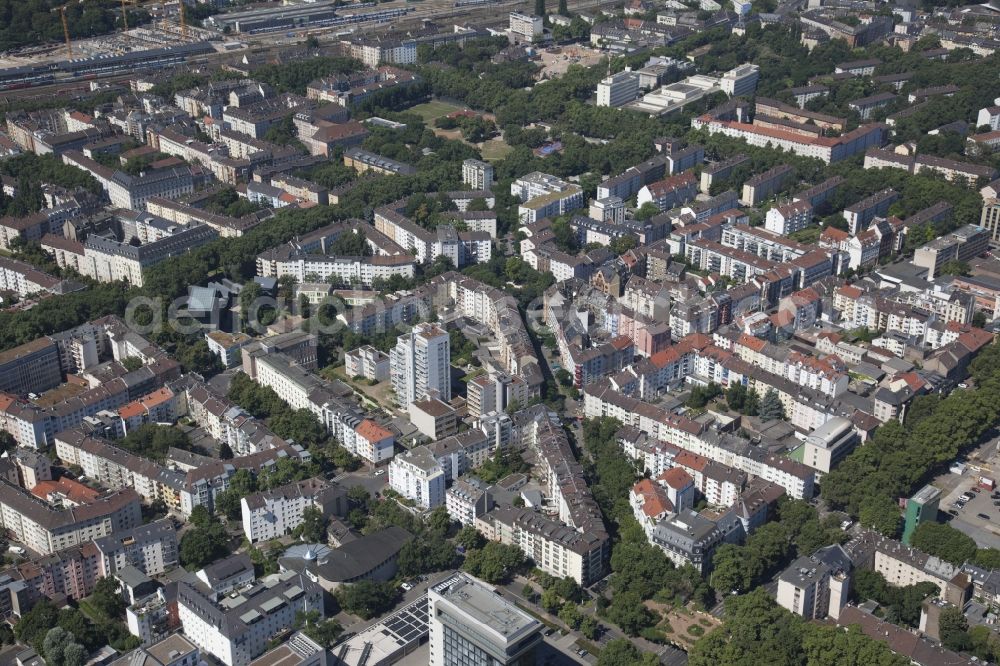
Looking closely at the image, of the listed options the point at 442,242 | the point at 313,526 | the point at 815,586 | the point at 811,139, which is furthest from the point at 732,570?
the point at 811,139

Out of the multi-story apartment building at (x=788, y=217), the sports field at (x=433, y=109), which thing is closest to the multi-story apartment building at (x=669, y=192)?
the multi-story apartment building at (x=788, y=217)

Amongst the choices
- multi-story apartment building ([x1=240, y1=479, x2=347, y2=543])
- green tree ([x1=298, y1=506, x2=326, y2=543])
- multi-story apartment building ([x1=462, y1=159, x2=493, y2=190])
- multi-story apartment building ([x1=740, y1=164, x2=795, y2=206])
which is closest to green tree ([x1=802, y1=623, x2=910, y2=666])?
green tree ([x1=298, y1=506, x2=326, y2=543])

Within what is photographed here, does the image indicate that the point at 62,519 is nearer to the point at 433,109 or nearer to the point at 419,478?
the point at 419,478

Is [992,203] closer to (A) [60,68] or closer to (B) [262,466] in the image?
(B) [262,466]

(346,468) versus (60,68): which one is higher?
(60,68)

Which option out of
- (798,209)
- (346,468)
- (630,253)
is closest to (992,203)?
(798,209)

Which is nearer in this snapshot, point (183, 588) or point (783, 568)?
point (183, 588)

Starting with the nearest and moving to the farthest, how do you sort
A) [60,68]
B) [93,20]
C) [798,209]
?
[798,209], [60,68], [93,20]
